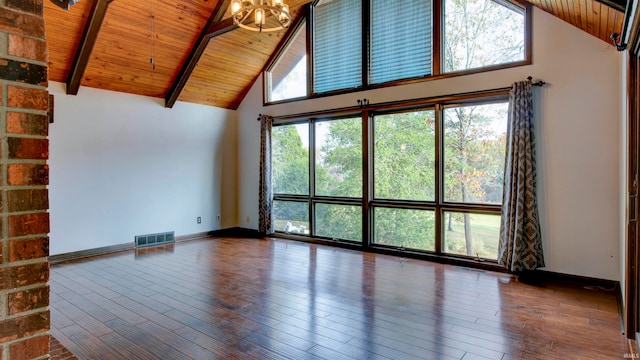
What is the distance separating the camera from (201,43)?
5.65 m

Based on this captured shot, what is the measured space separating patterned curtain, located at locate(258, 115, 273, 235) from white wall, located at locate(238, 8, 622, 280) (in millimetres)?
4000

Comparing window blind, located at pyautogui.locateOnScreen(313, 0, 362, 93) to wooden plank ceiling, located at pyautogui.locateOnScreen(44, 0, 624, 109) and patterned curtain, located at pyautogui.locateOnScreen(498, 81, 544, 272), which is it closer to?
wooden plank ceiling, located at pyautogui.locateOnScreen(44, 0, 624, 109)

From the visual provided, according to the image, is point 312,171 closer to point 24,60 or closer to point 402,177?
point 402,177

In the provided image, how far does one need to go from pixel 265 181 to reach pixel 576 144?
4.86 meters

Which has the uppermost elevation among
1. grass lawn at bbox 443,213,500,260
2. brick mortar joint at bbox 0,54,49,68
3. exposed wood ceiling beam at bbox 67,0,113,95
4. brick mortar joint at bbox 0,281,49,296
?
exposed wood ceiling beam at bbox 67,0,113,95

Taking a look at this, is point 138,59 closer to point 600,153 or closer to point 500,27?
point 500,27

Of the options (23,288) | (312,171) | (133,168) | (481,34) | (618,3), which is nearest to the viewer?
(23,288)

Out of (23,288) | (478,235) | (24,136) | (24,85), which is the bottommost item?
(478,235)

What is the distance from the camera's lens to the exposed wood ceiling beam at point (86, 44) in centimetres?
448

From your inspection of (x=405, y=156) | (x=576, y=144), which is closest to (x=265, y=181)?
(x=405, y=156)

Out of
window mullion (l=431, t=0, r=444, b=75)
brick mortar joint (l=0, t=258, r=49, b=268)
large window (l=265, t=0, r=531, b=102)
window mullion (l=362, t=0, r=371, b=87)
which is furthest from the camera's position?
window mullion (l=362, t=0, r=371, b=87)

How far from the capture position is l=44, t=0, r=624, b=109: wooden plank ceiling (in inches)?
176

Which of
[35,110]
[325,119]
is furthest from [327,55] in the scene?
[35,110]

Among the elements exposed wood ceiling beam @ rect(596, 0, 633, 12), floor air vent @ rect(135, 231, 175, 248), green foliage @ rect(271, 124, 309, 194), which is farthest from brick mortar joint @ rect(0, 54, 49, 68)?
floor air vent @ rect(135, 231, 175, 248)
